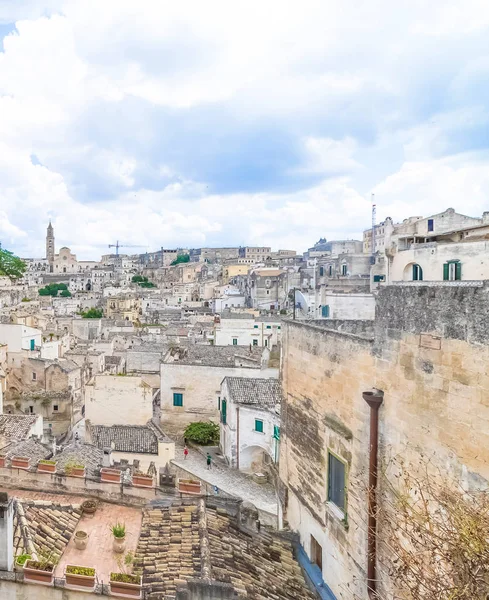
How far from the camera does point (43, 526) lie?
8609 millimetres

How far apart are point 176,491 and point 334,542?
3548 mm

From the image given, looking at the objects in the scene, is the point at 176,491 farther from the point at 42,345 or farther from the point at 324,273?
the point at 324,273

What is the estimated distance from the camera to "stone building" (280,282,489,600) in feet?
17.8

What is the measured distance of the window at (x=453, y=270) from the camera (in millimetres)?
18944

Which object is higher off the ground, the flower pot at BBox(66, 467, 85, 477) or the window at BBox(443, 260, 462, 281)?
the window at BBox(443, 260, 462, 281)

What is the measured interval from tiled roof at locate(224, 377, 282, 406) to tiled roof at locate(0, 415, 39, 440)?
958cm

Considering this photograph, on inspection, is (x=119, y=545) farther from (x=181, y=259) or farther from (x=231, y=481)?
(x=181, y=259)

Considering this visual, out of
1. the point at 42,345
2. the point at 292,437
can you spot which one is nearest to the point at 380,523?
the point at 292,437

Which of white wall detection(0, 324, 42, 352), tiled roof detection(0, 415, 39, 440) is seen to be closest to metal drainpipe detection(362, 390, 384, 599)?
tiled roof detection(0, 415, 39, 440)

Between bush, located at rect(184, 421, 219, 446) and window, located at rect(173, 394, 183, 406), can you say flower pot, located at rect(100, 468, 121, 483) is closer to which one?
bush, located at rect(184, 421, 219, 446)

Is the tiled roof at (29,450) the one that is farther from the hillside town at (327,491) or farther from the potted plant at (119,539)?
the potted plant at (119,539)

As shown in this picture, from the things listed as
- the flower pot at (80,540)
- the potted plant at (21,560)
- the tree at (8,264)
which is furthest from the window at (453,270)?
the tree at (8,264)

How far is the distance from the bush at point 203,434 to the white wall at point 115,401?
3.28 m

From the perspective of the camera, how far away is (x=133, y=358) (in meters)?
41.1
